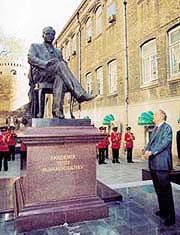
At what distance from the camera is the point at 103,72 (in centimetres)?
1795

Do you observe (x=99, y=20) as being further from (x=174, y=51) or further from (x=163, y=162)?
(x=163, y=162)

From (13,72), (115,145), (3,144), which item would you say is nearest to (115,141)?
(115,145)

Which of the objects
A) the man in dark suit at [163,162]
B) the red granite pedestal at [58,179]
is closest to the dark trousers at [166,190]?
the man in dark suit at [163,162]

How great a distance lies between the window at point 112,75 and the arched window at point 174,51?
16.4 feet

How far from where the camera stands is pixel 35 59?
5289 millimetres

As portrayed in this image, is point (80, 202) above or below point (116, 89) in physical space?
below

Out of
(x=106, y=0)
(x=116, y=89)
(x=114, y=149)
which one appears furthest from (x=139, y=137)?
(x=106, y=0)

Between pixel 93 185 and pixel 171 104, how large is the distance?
7.66 metres

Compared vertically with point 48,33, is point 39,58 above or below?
below

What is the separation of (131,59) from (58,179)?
11106 mm

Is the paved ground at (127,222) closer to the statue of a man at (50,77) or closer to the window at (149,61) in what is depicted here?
the statue of a man at (50,77)

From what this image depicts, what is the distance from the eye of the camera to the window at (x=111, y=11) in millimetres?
16292

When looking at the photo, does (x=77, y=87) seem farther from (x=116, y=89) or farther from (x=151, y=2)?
(x=116, y=89)

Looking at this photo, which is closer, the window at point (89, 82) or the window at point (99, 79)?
the window at point (99, 79)
